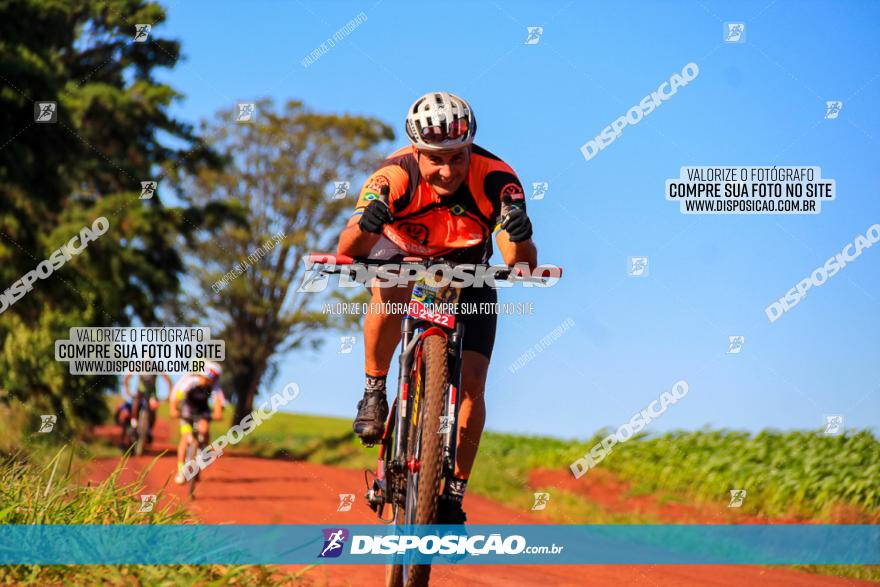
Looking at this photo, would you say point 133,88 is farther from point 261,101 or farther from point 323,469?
point 323,469

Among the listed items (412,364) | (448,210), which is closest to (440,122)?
(448,210)

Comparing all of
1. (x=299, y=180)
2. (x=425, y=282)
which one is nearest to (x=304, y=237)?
(x=299, y=180)

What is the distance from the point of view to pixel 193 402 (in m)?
13.3

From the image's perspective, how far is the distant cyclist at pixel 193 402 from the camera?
13.2 metres

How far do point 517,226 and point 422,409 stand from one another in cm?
115

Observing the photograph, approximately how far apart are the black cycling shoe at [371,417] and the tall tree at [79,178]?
12.0 meters

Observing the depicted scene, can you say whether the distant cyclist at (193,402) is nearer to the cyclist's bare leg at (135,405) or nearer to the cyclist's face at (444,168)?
the cyclist's bare leg at (135,405)

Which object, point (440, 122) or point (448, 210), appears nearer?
point (440, 122)

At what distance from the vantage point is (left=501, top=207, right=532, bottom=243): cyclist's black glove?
527cm

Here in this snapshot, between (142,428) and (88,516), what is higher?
(88,516)

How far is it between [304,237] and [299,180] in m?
1.66

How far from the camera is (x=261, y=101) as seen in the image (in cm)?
2522

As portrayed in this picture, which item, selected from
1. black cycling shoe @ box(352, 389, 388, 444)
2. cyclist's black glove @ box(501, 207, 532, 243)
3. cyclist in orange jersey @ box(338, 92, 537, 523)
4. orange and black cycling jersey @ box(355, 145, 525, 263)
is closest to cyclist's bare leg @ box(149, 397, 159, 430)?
black cycling shoe @ box(352, 389, 388, 444)

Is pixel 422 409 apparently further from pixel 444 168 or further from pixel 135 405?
pixel 135 405
